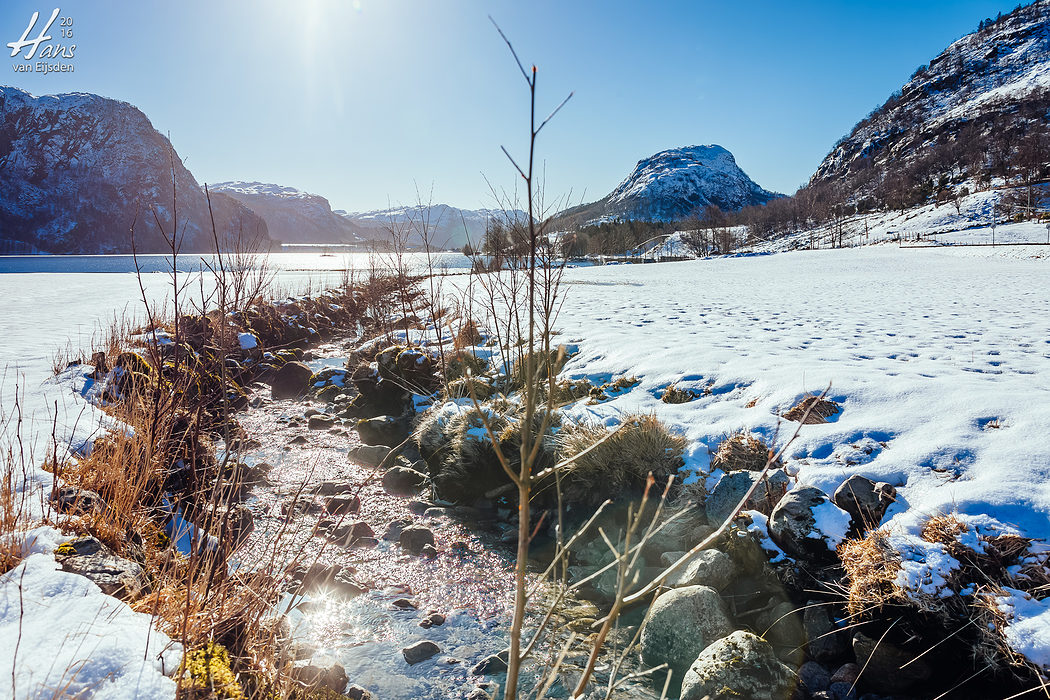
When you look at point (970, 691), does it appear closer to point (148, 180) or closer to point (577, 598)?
point (577, 598)

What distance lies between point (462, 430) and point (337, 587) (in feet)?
7.28

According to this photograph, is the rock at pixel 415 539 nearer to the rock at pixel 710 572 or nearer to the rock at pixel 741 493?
the rock at pixel 710 572

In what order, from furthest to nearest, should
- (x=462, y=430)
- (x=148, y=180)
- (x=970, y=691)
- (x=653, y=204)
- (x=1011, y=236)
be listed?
(x=653, y=204) < (x=148, y=180) < (x=1011, y=236) < (x=462, y=430) < (x=970, y=691)

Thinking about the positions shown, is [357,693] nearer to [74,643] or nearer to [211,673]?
[211,673]

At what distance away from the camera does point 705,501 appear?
4148mm

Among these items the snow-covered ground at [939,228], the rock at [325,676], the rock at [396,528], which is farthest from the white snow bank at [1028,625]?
the snow-covered ground at [939,228]

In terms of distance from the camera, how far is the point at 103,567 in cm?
247

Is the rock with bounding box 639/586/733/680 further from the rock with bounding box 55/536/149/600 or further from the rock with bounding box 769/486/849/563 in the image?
the rock with bounding box 55/536/149/600

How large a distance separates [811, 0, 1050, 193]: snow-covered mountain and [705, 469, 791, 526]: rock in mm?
69814

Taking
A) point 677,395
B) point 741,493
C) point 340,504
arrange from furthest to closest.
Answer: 1. point 677,395
2. point 340,504
3. point 741,493

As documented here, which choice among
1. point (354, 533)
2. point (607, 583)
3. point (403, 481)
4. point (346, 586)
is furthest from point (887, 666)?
point (403, 481)

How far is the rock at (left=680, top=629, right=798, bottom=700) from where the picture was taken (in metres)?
2.71

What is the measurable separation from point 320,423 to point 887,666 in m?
7.48

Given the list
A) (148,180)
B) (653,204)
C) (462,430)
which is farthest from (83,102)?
(462,430)
